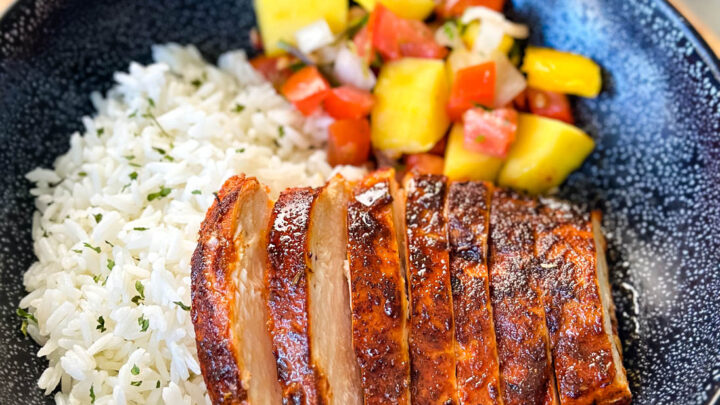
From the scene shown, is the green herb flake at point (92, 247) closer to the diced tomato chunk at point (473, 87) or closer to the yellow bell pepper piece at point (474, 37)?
the diced tomato chunk at point (473, 87)

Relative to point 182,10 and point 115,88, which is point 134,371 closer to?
point 115,88

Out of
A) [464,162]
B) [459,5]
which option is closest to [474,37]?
[459,5]

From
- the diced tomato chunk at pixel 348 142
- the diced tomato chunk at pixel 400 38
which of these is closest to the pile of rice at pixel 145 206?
the diced tomato chunk at pixel 348 142

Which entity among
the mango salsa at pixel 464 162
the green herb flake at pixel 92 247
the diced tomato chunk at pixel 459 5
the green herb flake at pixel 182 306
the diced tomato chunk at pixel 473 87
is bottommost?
the green herb flake at pixel 182 306

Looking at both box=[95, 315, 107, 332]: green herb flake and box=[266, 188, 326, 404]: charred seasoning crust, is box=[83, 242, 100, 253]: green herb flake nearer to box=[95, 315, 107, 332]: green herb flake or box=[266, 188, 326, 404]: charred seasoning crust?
box=[95, 315, 107, 332]: green herb flake

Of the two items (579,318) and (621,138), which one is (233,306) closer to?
(579,318)

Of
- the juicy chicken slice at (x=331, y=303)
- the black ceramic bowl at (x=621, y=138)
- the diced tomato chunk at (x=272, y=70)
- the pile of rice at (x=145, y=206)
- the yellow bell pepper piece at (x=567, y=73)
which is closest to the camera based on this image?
the juicy chicken slice at (x=331, y=303)

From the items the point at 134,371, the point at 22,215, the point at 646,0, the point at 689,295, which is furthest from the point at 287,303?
the point at 646,0
